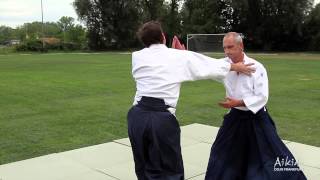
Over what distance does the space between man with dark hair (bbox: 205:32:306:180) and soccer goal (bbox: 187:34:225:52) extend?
132ft

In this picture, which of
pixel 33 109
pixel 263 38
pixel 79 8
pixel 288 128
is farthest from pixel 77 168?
pixel 79 8

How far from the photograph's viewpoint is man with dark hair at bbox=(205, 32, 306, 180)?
452cm

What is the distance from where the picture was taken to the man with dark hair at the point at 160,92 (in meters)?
4.32

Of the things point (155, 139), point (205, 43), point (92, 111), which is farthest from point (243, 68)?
point (205, 43)

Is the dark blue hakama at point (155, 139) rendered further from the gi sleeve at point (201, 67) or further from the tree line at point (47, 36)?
the tree line at point (47, 36)

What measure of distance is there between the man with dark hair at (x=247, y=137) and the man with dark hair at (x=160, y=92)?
18cm

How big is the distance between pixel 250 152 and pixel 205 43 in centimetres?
4539

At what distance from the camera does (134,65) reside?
4.54 m

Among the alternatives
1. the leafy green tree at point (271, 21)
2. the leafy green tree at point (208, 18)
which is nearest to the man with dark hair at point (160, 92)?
the leafy green tree at point (271, 21)

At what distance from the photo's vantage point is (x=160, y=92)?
4336 millimetres

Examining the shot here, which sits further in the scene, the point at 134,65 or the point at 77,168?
the point at 77,168

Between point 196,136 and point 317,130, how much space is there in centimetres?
240

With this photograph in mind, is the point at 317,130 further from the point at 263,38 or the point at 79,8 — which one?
the point at 79,8

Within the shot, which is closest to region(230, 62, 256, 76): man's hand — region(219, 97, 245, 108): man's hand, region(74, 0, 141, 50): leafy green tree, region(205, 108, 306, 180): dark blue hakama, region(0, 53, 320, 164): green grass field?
region(219, 97, 245, 108): man's hand
